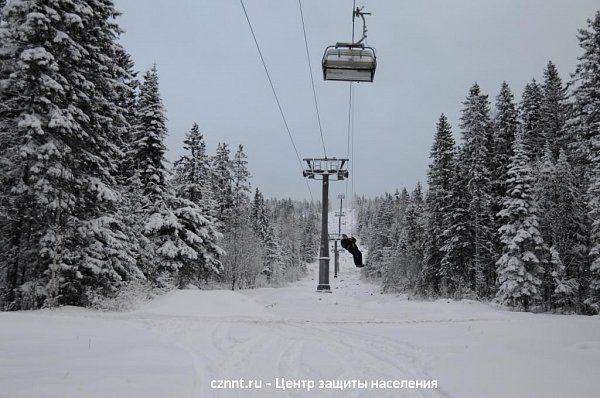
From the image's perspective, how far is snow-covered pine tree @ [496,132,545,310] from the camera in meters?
21.9

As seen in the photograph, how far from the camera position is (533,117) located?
32344mm

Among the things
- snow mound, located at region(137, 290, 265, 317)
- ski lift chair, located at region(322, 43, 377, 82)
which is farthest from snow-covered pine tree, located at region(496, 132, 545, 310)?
ski lift chair, located at region(322, 43, 377, 82)

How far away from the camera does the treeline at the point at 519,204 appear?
2253 centimetres

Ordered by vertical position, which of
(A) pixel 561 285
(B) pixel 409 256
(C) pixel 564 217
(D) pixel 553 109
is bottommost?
(A) pixel 561 285

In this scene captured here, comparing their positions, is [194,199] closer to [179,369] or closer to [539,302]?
[539,302]

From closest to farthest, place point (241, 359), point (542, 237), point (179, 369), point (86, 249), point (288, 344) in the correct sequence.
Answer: point (179, 369) < point (241, 359) < point (288, 344) < point (86, 249) < point (542, 237)

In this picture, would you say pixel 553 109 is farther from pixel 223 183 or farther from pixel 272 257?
pixel 272 257

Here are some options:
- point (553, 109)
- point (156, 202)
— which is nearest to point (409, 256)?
point (553, 109)

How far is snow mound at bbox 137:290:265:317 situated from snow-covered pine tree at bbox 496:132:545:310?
13242mm

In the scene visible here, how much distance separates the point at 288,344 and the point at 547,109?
31316 millimetres

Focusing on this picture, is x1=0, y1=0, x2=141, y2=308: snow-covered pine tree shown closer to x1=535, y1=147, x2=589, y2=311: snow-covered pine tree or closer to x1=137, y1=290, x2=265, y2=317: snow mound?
x1=137, y1=290, x2=265, y2=317: snow mound

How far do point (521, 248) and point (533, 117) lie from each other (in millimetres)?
14549

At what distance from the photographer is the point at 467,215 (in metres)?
32.3

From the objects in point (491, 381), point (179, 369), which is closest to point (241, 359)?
point (179, 369)
